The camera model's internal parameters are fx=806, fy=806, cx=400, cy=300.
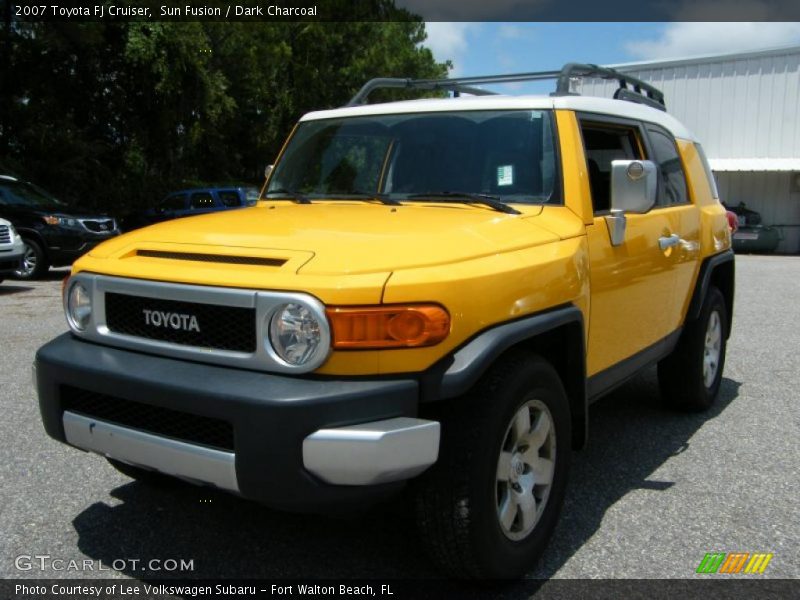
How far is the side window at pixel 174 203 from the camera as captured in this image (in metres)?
19.7

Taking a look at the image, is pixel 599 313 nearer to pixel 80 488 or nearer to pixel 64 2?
pixel 80 488

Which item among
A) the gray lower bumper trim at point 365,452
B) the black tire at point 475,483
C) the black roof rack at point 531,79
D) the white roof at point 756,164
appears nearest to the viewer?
the gray lower bumper trim at point 365,452

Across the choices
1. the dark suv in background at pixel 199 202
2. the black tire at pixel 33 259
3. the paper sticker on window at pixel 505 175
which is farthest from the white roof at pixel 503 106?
the dark suv in background at pixel 199 202

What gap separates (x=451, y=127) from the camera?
156 inches

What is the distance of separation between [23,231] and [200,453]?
1224 centimetres

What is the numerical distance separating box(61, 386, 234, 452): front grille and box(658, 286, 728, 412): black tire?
339 centimetres

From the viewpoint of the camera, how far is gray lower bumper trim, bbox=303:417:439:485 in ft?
8.11

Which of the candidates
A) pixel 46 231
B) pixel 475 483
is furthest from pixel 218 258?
pixel 46 231

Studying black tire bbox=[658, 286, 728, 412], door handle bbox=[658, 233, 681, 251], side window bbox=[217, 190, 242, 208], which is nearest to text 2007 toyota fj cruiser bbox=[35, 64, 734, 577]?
door handle bbox=[658, 233, 681, 251]

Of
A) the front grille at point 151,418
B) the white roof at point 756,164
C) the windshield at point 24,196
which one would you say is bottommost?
the white roof at point 756,164

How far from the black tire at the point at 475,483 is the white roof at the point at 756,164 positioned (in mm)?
21901

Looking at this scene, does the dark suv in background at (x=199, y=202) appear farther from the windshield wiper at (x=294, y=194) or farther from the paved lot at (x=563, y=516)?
the windshield wiper at (x=294, y=194)

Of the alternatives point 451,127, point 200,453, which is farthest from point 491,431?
point 451,127

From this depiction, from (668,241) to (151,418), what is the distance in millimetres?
2921
